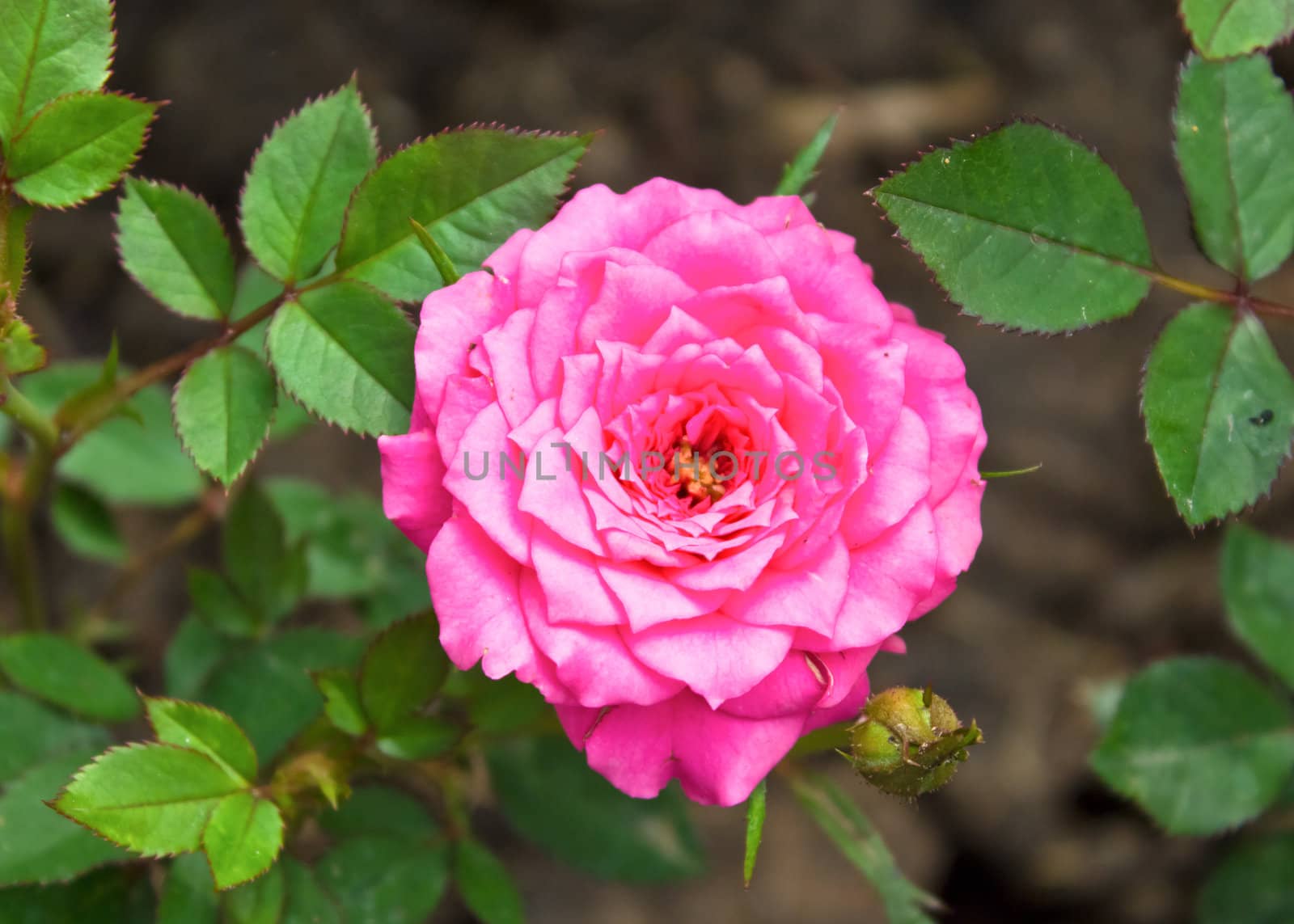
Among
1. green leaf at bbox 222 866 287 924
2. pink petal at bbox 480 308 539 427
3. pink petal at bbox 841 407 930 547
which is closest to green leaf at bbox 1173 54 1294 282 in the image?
pink petal at bbox 841 407 930 547

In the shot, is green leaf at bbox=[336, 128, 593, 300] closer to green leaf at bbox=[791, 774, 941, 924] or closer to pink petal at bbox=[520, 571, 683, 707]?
pink petal at bbox=[520, 571, 683, 707]

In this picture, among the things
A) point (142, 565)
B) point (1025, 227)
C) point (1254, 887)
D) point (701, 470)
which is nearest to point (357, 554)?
point (142, 565)

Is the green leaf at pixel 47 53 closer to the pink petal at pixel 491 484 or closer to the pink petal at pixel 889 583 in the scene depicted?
the pink petal at pixel 491 484

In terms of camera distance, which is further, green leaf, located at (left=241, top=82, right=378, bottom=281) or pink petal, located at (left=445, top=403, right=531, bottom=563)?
green leaf, located at (left=241, top=82, right=378, bottom=281)

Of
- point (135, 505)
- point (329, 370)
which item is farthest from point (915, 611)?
point (135, 505)

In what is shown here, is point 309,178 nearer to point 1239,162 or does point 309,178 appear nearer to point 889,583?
point 889,583

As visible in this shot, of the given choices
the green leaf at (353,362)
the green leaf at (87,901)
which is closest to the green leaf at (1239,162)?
the green leaf at (353,362)

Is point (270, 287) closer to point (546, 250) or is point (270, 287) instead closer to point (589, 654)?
point (546, 250)
